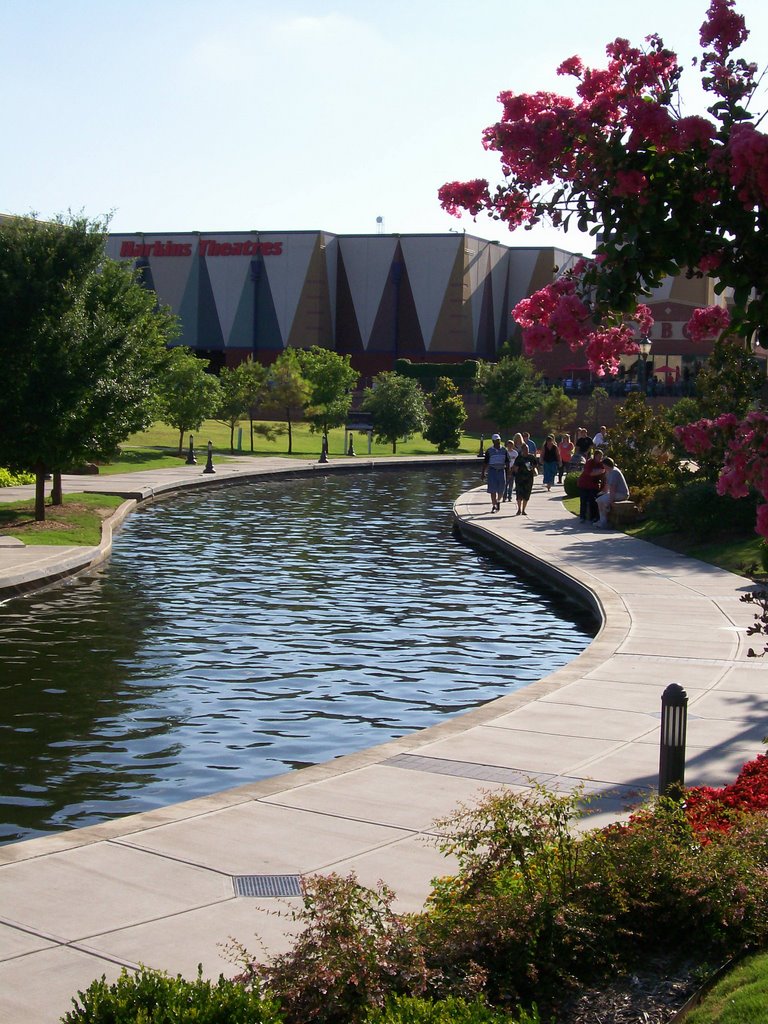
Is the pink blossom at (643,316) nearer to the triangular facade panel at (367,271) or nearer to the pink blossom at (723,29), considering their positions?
the pink blossom at (723,29)

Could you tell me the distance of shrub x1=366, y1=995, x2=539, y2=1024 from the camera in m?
4.62

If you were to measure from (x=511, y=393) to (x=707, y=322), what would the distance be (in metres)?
62.7

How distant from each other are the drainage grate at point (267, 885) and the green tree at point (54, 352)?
19906mm

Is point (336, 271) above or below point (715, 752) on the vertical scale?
above

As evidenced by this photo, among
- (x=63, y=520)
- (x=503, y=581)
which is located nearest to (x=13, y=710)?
(x=503, y=581)

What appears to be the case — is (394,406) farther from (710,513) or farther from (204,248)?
(710,513)

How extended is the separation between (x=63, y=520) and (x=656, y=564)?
1270cm

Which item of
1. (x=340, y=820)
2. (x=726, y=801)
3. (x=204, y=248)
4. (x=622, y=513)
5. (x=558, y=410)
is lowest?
(x=340, y=820)

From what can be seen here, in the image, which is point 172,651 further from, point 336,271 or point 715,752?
point 336,271

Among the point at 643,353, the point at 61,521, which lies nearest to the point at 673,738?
the point at 61,521

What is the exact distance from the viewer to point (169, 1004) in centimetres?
441

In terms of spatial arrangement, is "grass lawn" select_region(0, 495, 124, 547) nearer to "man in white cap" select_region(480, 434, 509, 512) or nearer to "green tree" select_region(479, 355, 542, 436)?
"man in white cap" select_region(480, 434, 509, 512)

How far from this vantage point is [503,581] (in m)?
22.1

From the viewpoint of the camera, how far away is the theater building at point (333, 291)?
310 feet
